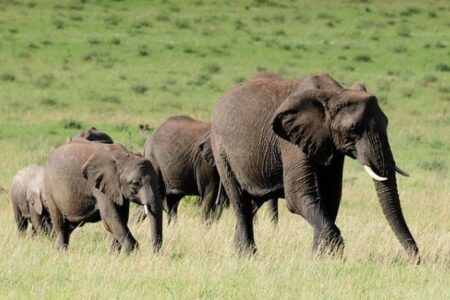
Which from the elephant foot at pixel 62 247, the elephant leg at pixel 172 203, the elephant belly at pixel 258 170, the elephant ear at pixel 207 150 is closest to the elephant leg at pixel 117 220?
the elephant foot at pixel 62 247

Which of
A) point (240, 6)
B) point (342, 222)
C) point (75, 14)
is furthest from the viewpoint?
point (240, 6)

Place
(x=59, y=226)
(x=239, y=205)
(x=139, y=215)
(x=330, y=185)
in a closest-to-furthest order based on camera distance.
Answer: (x=330, y=185), (x=239, y=205), (x=59, y=226), (x=139, y=215)

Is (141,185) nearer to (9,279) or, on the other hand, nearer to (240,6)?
(9,279)

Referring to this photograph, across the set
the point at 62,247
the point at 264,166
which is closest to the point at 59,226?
the point at 62,247

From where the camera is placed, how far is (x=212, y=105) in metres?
25.5

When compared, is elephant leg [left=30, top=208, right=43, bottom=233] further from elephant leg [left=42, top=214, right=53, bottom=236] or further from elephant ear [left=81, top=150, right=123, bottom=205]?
elephant ear [left=81, top=150, right=123, bottom=205]

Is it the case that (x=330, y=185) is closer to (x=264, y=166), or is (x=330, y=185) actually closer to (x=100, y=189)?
(x=264, y=166)

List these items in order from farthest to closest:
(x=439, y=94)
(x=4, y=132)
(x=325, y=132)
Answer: (x=439, y=94) < (x=4, y=132) < (x=325, y=132)

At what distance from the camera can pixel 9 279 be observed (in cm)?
819

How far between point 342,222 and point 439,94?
50.5 ft

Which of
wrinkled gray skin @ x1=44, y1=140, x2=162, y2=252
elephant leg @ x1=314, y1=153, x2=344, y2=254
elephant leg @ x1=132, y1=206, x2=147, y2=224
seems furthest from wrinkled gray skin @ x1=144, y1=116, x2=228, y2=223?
elephant leg @ x1=314, y1=153, x2=344, y2=254

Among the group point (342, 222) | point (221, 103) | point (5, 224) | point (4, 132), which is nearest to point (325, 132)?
point (221, 103)

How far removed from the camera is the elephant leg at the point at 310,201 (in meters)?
9.25

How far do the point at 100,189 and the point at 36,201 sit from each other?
6.34 ft
